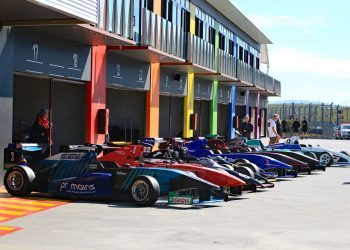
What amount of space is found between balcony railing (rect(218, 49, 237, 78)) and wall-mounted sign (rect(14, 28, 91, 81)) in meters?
14.3

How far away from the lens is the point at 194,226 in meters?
8.70

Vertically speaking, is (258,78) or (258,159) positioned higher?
(258,78)

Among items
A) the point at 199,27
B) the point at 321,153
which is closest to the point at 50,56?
the point at 321,153

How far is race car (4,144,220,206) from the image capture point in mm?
10734

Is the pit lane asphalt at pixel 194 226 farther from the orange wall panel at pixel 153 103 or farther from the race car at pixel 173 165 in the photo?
the orange wall panel at pixel 153 103

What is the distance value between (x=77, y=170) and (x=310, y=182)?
6.71 m

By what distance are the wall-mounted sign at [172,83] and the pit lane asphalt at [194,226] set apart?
12301 millimetres

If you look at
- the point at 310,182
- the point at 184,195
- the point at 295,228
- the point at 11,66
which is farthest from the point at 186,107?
the point at 295,228

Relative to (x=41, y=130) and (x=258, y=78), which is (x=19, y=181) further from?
(x=258, y=78)

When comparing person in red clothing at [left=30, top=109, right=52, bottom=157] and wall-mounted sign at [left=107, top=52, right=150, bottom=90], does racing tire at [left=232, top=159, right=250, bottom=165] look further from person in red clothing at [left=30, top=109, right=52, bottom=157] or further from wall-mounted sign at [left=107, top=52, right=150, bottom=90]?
wall-mounted sign at [left=107, top=52, right=150, bottom=90]

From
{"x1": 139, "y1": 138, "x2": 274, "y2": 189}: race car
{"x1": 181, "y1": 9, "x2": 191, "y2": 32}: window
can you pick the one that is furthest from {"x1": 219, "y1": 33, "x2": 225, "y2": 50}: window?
{"x1": 139, "y1": 138, "x2": 274, "y2": 189}: race car

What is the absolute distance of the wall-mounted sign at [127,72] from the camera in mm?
18844

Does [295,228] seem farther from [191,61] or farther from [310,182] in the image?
[191,61]

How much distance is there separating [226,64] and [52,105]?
13.7 meters
